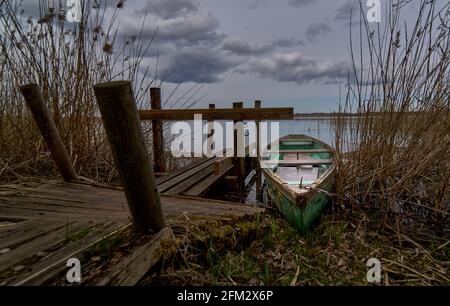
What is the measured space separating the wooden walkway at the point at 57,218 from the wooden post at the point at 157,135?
2.57 m

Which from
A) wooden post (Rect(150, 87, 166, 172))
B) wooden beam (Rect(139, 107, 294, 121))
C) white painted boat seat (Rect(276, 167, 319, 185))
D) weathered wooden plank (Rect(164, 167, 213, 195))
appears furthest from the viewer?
wooden post (Rect(150, 87, 166, 172))

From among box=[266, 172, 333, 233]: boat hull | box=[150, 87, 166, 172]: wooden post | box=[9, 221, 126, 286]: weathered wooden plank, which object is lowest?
box=[266, 172, 333, 233]: boat hull

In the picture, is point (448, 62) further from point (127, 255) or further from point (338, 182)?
point (127, 255)

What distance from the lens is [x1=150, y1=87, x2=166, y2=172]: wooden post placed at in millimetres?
6207

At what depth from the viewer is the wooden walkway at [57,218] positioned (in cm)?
171

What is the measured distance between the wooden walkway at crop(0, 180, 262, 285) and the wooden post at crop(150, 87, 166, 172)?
257cm

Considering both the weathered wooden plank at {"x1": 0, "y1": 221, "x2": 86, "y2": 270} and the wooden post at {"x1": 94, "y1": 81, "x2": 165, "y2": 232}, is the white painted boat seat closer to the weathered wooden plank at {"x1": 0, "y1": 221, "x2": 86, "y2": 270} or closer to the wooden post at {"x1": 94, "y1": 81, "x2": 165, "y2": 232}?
the wooden post at {"x1": 94, "y1": 81, "x2": 165, "y2": 232}

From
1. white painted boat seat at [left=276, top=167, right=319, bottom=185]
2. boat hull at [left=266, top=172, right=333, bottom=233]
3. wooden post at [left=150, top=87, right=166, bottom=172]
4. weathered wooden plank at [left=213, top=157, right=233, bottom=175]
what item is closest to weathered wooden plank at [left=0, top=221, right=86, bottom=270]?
boat hull at [left=266, top=172, right=333, bottom=233]

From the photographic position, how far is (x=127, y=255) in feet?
5.90

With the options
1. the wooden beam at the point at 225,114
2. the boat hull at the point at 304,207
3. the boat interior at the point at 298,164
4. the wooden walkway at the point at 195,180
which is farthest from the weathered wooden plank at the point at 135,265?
the wooden beam at the point at 225,114

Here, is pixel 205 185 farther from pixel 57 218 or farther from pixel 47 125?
pixel 57 218

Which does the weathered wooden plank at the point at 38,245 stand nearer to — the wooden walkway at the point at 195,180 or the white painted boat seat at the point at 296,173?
the wooden walkway at the point at 195,180
